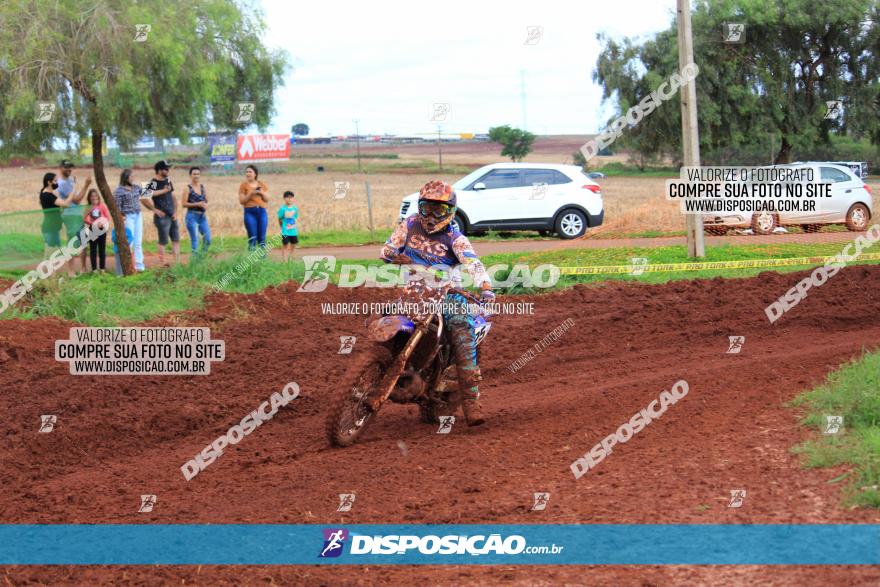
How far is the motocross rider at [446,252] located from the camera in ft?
26.3

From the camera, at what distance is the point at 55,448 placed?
847 centimetres

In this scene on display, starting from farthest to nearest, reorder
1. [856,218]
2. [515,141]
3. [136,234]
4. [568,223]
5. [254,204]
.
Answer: [515,141] → [856,218] → [568,223] → [254,204] → [136,234]

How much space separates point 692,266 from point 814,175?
8.06m

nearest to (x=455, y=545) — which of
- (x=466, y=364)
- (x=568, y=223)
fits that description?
(x=466, y=364)

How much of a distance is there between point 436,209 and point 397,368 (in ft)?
4.48

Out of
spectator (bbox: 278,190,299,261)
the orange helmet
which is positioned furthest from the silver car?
the orange helmet

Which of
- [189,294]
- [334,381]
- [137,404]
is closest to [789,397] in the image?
[334,381]

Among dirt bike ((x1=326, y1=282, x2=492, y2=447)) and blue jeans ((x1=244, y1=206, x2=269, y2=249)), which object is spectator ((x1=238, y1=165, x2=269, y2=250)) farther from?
dirt bike ((x1=326, y1=282, x2=492, y2=447))

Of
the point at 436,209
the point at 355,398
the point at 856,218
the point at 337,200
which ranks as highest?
the point at 337,200

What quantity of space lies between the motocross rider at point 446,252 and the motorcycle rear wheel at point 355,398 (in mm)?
683

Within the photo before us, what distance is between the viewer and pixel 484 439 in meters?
7.93

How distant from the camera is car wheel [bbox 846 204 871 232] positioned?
23.2 meters

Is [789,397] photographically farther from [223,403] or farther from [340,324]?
[340,324]

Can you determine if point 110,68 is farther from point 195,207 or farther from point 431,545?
point 431,545
